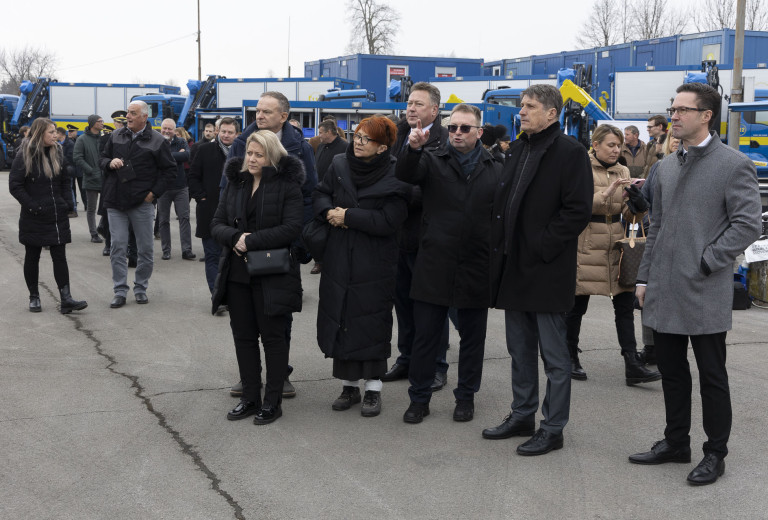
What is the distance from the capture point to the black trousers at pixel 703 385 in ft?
14.6

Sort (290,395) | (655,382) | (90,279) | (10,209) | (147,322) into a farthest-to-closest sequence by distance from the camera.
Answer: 1. (10,209)
2. (90,279)
3. (147,322)
4. (655,382)
5. (290,395)

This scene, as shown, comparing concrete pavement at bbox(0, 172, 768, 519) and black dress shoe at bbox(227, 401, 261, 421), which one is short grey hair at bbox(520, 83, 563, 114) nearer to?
concrete pavement at bbox(0, 172, 768, 519)

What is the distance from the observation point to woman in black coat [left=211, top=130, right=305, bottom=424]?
17.5 ft

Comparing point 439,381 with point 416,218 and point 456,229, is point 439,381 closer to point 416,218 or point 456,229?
point 416,218

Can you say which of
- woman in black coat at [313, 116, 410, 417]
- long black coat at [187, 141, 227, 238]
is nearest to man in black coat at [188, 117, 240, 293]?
long black coat at [187, 141, 227, 238]

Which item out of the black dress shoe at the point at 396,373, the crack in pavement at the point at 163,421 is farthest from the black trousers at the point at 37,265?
the black dress shoe at the point at 396,373

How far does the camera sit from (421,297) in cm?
540

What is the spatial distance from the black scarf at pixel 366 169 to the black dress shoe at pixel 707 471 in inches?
98.3

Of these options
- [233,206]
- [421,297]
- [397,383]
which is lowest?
[397,383]

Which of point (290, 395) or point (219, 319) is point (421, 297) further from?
point (219, 319)

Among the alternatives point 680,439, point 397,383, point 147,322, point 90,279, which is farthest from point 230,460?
point 90,279

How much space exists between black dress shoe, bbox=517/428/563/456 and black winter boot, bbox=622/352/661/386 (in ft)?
5.03

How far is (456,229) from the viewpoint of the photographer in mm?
5297

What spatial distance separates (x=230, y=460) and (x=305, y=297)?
511 centimetres
